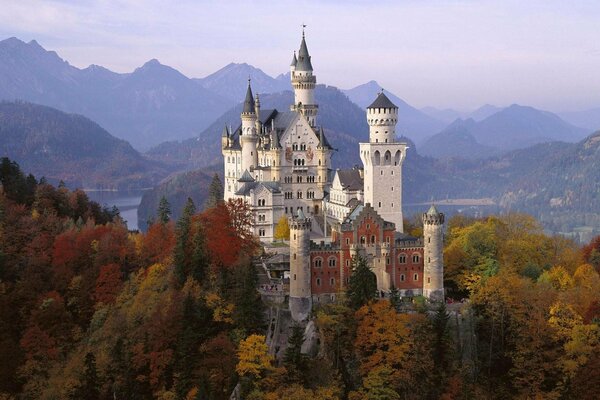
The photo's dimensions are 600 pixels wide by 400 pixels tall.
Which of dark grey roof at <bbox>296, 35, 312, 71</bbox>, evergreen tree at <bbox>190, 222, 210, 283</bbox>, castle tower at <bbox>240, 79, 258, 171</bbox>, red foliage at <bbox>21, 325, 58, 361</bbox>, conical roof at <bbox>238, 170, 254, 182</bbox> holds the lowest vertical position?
red foliage at <bbox>21, 325, 58, 361</bbox>

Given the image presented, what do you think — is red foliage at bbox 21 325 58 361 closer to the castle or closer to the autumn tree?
the castle

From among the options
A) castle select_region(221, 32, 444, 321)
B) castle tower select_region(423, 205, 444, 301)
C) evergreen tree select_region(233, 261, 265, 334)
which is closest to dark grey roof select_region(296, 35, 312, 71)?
castle select_region(221, 32, 444, 321)

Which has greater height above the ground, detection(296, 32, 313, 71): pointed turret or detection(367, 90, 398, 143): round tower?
detection(296, 32, 313, 71): pointed turret

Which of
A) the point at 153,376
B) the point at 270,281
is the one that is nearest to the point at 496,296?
the point at 270,281

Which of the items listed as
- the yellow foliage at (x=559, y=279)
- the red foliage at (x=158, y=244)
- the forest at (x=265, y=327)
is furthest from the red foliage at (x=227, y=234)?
the yellow foliage at (x=559, y=279)

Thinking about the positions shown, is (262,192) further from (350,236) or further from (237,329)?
(237,329)

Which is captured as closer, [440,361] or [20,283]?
[440,361]

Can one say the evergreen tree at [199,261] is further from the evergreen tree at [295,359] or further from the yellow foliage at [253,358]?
the evergreen tree at [295,359]
